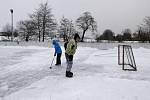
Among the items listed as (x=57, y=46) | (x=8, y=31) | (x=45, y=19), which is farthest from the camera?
(x=8, y=31)

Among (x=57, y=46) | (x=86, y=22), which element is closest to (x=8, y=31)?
(x=86, y=22)

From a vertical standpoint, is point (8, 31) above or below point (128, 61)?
above

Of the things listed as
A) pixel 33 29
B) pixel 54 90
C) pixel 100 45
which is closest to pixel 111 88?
pixel 54 90

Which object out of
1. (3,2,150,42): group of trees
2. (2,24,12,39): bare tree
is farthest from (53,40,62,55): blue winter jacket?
(2,24,12,39): bare tree

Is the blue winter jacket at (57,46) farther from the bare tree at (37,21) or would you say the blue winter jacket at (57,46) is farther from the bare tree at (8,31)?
the bare tree at (8,31)

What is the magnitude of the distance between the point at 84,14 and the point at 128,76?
185ft

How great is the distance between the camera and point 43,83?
27.4 feet

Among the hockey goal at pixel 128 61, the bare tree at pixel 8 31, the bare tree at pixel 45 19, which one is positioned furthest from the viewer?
the bare tree at pixel 8 31

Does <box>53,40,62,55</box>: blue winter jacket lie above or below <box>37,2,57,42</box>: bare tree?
below

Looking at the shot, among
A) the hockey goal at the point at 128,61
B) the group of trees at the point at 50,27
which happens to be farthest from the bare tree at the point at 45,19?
the hockey goal at the point at 128,61

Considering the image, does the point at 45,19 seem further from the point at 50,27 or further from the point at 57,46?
the point at 57,46

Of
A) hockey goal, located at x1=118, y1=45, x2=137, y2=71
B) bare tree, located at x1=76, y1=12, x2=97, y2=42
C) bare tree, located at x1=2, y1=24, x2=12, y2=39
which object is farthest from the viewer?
bare tree, located at x1=2, y1=24, x2=12, y2=39

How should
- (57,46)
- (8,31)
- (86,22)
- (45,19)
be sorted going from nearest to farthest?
(57,46) < (45,19) < (86,22) < (8,31)

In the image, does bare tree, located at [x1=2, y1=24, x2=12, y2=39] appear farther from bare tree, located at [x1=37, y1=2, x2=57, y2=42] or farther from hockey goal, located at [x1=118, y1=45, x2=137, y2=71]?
hockey goal, located at [x1=118, y1=45, x2=137, y2=71]
